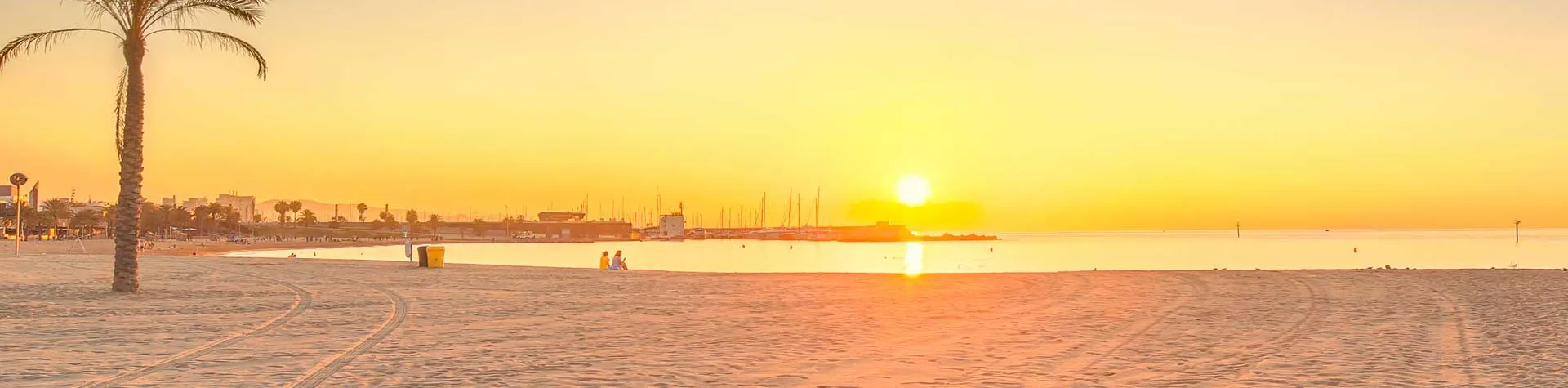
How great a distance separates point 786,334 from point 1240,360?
575 cm

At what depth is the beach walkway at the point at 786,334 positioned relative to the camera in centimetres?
1043

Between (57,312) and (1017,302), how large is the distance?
1660cm

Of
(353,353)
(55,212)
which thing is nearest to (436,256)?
(353,353)

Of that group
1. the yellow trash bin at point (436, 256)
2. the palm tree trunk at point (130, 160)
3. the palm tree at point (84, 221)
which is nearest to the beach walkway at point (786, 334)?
the palm tree trunk at point (130, 160)

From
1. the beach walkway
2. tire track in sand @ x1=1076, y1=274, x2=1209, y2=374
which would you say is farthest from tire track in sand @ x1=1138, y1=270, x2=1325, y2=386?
tire track in sand @ x1=1076, y1=274, x2=1209, y2=374

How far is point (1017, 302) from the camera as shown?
67.7 feet

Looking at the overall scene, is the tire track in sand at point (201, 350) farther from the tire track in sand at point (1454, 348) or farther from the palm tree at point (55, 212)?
the palm tree at point (55, 212)

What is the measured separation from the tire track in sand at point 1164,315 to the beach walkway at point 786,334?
0.27 ft

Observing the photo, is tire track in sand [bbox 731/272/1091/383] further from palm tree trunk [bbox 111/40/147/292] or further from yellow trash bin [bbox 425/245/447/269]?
yellow trash bin [bbox 425/245/447/269]

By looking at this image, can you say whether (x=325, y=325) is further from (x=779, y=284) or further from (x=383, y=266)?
(x=383, y=266)

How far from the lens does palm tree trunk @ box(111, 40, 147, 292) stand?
2266cm

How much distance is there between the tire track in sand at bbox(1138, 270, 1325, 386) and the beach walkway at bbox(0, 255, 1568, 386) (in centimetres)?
6

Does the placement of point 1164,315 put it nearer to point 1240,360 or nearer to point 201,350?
point 1240,360

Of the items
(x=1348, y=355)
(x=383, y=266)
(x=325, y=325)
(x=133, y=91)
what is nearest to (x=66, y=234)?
(x=383, y=266)
